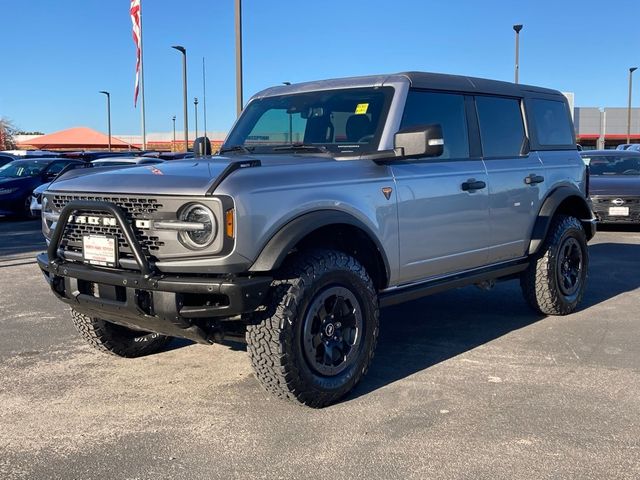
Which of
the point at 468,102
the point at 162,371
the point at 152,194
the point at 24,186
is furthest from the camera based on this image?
the point at 24,186

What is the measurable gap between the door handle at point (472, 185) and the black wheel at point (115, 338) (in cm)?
250

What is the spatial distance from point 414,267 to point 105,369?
2.30m

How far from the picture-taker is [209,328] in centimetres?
381

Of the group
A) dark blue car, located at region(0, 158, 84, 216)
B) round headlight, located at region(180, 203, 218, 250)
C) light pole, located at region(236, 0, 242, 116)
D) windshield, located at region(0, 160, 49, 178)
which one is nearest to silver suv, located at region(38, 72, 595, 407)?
round headlight, located at region(180, 203, 218, 250)

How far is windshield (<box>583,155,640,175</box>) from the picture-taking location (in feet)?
43.4

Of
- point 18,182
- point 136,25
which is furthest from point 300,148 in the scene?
point 136,25

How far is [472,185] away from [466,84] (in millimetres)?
908

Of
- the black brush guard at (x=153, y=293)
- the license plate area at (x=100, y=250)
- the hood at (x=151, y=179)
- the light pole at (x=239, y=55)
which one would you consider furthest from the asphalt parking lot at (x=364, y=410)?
the light pole at (x=239, y=55)

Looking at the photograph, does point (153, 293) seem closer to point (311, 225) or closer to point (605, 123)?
point (311, 225)

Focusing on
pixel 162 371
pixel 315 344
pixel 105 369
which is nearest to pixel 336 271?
pixel 315 344

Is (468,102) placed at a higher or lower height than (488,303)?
higher

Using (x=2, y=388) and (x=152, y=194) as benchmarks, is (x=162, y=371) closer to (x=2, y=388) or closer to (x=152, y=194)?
(x=2, y=388)

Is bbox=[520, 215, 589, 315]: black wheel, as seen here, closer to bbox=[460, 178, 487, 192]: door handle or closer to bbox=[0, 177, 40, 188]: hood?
bbox=[460, 178, 487, 192]: door handle

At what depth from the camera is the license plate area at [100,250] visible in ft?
12.3
